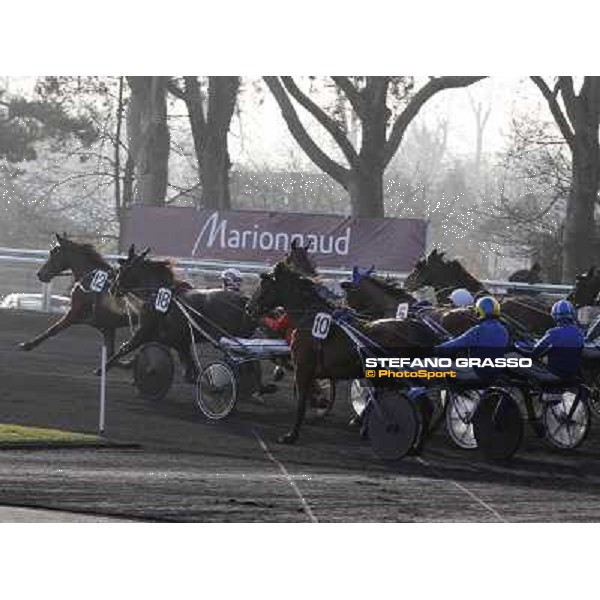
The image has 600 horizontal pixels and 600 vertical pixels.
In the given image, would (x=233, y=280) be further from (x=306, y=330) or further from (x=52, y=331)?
(x=52, y=331)

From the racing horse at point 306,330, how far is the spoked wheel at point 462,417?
0.81 meters

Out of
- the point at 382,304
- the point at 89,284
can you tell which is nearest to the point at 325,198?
the point at 89,284

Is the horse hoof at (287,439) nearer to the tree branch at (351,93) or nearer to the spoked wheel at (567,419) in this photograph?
the spoked wheel at (567,419)

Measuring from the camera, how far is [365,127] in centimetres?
2086

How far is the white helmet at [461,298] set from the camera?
17.9 meters

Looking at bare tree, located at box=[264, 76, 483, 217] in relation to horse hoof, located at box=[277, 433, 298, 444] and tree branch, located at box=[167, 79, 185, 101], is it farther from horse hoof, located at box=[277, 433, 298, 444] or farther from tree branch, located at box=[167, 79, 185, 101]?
horse hoof, located at box=[277, 433, 298, 444]

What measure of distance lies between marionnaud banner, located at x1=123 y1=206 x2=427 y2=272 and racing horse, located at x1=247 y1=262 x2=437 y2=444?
1548 millimetres

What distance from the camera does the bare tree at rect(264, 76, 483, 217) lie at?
19625 millimetres

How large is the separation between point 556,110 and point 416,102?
151 cm

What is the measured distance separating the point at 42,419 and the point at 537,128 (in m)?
6.28

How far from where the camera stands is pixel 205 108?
2231cm

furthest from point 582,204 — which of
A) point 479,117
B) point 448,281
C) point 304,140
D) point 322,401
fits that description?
point 322,401
